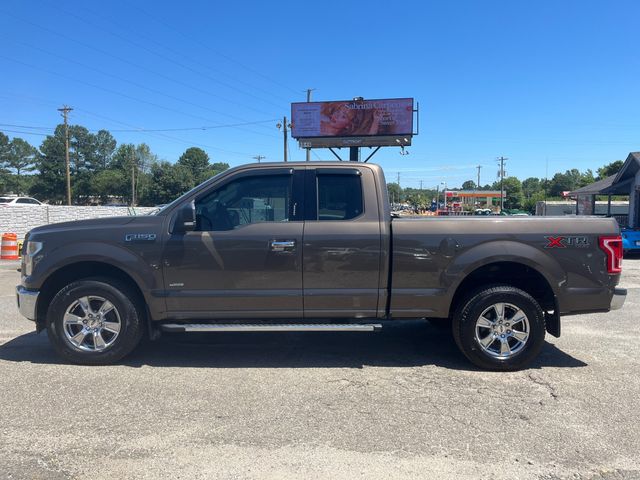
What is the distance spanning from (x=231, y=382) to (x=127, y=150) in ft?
359

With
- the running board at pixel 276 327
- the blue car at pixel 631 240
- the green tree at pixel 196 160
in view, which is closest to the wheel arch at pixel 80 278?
the running board at pixel 276 327

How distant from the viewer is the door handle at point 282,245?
4.74m

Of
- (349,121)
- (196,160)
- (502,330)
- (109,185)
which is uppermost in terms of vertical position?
(196,160)

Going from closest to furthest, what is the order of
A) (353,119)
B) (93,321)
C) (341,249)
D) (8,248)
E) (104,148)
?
1. (341,249)
2. (93,321)
3. (8,248)
4. (353,119)
5. (104,148)

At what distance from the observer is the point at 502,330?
4.82m

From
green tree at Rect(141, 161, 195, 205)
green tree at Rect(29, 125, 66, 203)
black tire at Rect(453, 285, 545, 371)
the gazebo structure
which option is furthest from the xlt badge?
green tree at Rect(29, 125, 66, 203)

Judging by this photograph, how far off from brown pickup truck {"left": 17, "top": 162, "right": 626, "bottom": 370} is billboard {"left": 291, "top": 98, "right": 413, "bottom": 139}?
998 inches

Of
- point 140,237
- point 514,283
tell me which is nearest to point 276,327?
point 140,237

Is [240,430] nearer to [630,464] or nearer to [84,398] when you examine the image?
[84,398]

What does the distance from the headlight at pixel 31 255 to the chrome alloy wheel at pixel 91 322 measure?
0.58 meters

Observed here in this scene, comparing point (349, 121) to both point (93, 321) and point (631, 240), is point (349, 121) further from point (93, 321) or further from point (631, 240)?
point (93, 321)

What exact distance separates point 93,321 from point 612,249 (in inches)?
206

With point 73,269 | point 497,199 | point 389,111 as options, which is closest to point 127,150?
point 497,199

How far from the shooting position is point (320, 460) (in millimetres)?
3172
